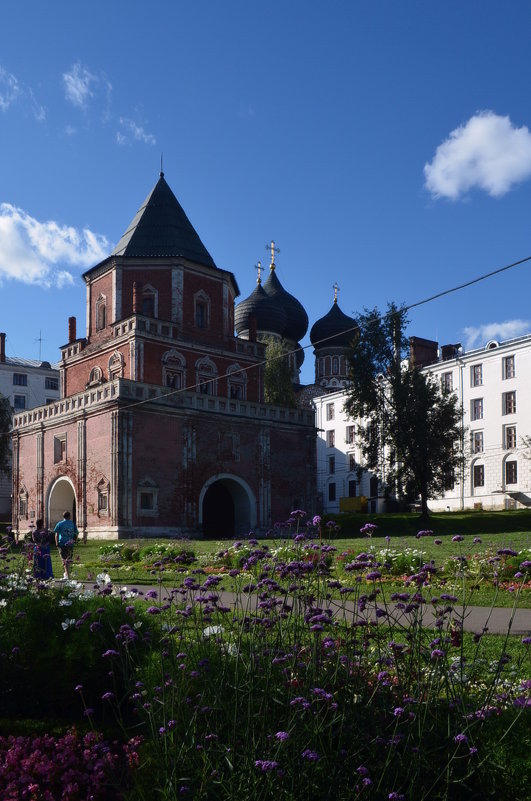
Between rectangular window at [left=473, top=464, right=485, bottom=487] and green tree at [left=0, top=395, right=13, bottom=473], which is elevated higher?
green tree at [left=0, top=395, right=13, bottom=473]

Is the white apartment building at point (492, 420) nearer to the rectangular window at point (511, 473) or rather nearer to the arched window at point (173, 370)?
the rectangular window at point (511, 473)

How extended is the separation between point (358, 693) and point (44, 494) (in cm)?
3713

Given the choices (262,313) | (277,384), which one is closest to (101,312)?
(277,384)

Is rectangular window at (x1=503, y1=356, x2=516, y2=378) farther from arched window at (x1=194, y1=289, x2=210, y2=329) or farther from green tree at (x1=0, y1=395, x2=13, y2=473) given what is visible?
green tree at (x1=0, y1=395, x2=13, y2=473)

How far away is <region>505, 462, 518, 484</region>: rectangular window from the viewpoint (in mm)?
49188

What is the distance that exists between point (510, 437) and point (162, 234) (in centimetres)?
2507

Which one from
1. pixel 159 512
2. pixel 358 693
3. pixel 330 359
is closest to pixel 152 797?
pixel 358 693

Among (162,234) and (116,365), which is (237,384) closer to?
(116,365)

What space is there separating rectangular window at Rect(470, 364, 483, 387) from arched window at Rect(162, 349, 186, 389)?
2192 cm

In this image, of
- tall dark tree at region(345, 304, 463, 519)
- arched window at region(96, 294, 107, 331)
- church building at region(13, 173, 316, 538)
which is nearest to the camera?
church building at region(13, 173, 316, 538)

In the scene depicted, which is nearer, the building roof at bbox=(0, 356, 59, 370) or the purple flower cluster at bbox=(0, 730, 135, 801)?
the purple flower cluster at bbox=(0, 730, 135, 801)

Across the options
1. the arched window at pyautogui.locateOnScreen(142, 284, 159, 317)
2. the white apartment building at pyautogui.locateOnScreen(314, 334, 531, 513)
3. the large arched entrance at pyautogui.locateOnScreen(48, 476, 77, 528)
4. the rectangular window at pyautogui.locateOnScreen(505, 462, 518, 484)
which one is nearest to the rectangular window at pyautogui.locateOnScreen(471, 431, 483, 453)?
the white apartment building at pyautogui.locateOnScreen(314, 334, 531, 513)

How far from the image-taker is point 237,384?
42.2 metres

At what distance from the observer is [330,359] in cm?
7156
